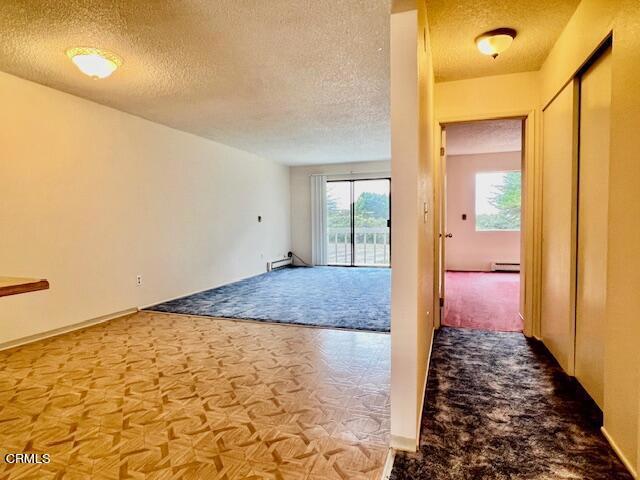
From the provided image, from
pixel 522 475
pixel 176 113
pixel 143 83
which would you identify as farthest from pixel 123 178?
pixel 522 475

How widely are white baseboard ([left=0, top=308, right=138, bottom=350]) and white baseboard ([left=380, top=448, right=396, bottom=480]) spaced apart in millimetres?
3286

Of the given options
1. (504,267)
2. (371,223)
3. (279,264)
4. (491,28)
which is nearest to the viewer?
(491,28)

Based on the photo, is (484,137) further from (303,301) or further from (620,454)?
(620,454)

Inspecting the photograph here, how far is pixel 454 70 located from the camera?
3.00 m

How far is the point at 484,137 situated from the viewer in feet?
18.3

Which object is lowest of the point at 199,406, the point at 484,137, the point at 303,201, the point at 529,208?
the point at 199,406

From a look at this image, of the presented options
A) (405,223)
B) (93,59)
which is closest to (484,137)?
(405,223)

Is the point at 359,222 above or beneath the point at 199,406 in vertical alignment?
above

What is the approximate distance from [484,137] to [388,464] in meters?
5.37

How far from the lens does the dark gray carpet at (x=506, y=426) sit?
56.7 inches

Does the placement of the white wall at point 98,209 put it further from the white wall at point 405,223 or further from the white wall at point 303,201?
the white wall at point 405,223

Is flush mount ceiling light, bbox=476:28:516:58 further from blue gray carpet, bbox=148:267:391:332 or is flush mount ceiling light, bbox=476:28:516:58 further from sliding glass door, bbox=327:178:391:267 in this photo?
sliding glass door, bbox=327:178:391:267

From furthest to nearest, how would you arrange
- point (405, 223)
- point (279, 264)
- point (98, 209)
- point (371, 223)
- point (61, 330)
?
point (371, 223)
point (279, 264)
point (98, 209)
point (61, 330)
point (405, 223)

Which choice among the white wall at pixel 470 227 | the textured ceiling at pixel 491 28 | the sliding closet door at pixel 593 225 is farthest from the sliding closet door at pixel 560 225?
the white wall at pixel 470 227
